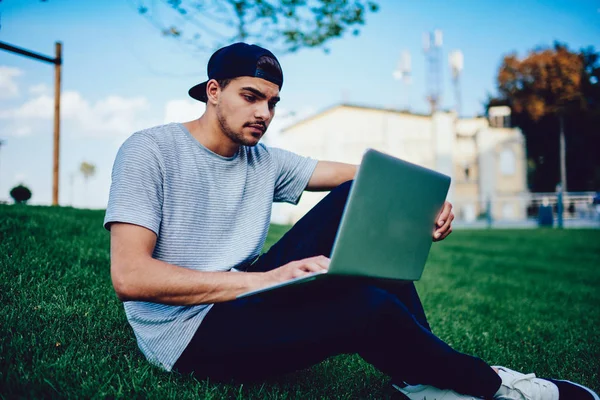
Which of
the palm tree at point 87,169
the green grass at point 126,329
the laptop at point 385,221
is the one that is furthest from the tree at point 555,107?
the palm tree at point 87,169

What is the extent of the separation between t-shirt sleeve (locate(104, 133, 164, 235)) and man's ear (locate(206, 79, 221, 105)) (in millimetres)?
421

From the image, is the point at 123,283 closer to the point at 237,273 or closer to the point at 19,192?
the point at 237,273

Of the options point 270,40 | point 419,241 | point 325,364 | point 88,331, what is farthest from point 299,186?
Result: point 270,40

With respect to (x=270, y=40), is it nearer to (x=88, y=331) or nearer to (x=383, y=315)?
(x=88, y=331)

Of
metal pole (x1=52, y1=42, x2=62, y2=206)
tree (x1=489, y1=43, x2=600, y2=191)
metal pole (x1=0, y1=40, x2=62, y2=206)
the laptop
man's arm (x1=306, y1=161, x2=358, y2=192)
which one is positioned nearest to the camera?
the laptop

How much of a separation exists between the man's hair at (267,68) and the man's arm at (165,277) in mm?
838

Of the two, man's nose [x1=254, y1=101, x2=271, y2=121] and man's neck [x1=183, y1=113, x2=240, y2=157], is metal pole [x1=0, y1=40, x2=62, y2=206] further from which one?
man's nose [x1=254, y1=101, x2=271, y2=121]

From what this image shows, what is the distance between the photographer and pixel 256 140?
2.10m

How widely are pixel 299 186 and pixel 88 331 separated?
1.41m

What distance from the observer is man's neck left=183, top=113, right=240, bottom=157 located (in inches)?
80.3

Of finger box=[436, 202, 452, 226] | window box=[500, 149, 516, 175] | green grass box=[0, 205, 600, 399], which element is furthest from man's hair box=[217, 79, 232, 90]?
window box=[500, 149, 516, 175]

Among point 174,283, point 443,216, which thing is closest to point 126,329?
point 174,283

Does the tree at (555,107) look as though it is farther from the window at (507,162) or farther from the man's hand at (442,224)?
the man's hand at (442,224)

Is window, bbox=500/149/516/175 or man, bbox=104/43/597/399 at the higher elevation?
window, bbox=500/149/516/175
